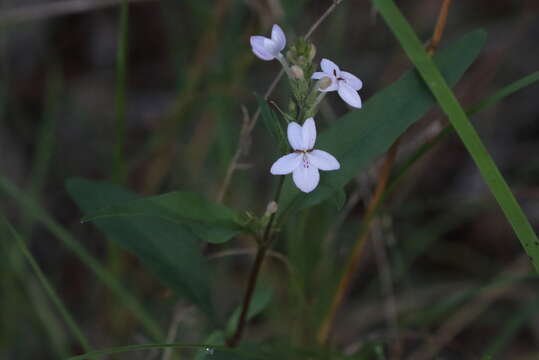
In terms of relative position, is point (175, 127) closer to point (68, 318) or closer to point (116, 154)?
point (116, 154)

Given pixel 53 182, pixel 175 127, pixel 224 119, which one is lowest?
pixel 224 119

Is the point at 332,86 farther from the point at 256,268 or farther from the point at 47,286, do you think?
the point at 47,286

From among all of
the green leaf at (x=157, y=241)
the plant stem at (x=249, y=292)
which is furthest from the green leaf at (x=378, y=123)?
the green leaf at (x=157, y=241)

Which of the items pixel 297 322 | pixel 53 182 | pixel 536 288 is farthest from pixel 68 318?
pixel 536 288

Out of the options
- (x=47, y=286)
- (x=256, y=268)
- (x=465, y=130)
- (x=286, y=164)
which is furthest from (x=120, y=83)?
(x=465, y=130)

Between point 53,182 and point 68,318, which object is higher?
point 53,182
